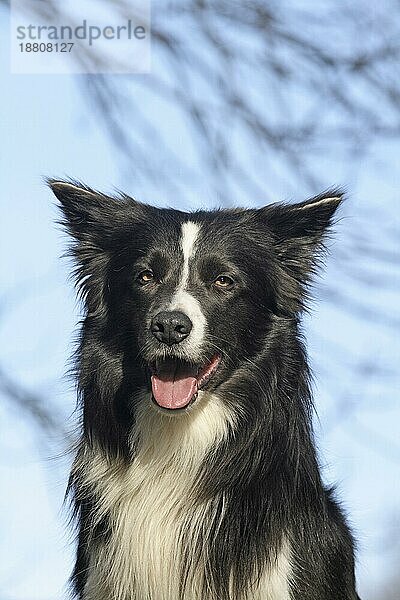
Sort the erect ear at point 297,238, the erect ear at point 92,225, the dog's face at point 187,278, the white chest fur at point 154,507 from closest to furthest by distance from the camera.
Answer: the dog's face at point 187,278, the white chest fur at point 154,507, the erect ear at point 297,238, the erect ear at point 92,225

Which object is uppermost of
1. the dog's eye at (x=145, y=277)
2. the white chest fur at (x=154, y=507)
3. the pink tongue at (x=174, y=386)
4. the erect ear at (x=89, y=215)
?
the erect ear at (x=89, y=215)

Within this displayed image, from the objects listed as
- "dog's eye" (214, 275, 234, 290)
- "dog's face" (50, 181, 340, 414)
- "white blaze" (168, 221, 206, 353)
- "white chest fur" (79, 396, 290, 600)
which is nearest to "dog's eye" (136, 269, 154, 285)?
"dog's face" (50, 181, 340, 414)

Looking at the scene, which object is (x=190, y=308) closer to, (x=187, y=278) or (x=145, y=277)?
(x=187, y=278)

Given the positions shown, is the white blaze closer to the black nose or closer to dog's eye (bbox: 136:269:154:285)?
the black nose

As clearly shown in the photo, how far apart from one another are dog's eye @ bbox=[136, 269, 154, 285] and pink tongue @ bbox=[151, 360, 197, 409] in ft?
1.50

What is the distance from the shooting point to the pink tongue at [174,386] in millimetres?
6203

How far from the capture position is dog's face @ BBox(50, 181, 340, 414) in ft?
20.3

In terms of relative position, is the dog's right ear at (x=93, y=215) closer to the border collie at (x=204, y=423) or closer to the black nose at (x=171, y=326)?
the border collie at (x=204, y=423)

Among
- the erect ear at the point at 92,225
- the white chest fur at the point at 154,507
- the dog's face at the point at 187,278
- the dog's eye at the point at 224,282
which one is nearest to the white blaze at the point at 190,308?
the dog's face at the point at 187,278

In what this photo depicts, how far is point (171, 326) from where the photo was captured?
19.8 feet

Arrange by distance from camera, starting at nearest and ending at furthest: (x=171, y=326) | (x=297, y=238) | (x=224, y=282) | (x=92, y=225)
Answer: (x=171, y=326), (x=224, y=282), (x=297, y=238), (x=92, y=225)

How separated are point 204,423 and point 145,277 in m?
0.78

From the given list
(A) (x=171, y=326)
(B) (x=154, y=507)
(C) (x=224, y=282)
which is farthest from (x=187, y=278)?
(B) (x=154, y=507)

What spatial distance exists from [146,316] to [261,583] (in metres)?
1.37
